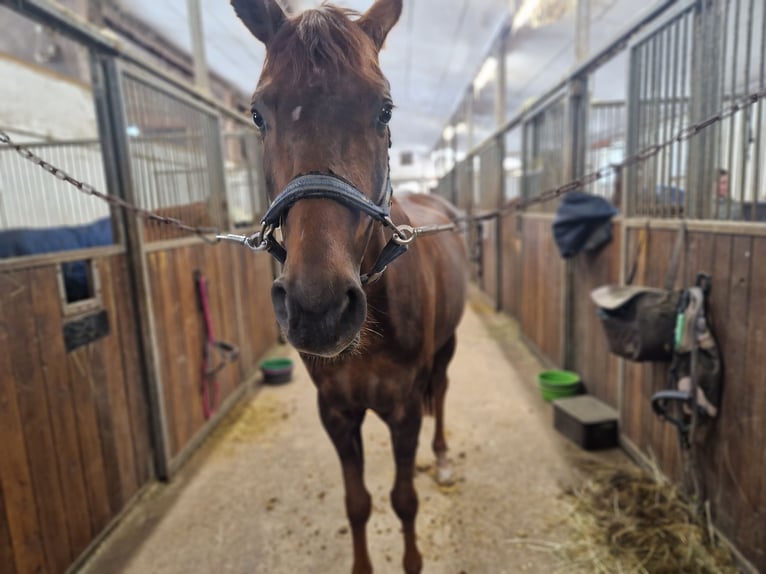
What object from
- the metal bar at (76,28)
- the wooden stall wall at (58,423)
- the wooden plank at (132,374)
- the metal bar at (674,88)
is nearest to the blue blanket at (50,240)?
the wooden plank at (132,374)

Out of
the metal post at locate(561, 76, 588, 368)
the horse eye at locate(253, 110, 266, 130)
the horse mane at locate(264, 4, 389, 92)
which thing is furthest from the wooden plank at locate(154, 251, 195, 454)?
the metal post at locate(561, 76, 588, 368)

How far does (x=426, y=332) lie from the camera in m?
1.38

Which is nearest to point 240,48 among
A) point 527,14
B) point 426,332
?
point 527,14

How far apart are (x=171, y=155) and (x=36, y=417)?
1539mm

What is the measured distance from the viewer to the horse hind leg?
6.75 ft

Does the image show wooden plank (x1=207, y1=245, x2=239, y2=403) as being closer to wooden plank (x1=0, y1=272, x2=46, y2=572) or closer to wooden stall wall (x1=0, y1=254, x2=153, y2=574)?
wooden stall wall (x1=0, y1=254, x2=153, y2=574)

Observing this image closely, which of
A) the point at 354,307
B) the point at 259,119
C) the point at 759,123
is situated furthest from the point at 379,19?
the point at 759,123

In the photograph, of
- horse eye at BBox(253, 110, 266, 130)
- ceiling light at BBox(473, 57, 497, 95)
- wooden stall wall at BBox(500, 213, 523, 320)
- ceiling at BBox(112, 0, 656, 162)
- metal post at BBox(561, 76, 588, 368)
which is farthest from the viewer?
ceiling light at BBox(473, 57, 497, 95)

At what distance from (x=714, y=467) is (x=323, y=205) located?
167 cm

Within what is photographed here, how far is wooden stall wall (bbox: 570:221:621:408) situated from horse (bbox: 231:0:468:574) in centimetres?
152

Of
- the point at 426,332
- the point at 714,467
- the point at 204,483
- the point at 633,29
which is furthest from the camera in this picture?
the point at 204,483

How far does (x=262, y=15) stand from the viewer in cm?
95

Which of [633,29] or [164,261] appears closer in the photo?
[633,29]

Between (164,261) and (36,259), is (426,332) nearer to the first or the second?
(36,259)
